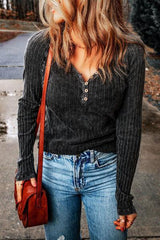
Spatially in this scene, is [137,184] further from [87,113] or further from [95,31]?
[95,31]

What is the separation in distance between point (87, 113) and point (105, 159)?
0.26m

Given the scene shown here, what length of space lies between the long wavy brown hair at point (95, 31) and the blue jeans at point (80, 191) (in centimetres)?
44

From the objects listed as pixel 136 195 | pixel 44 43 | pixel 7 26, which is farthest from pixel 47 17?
pixel 7 26

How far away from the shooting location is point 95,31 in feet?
4.74

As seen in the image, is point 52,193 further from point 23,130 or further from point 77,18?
point 77,18

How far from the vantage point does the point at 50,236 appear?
1.65m

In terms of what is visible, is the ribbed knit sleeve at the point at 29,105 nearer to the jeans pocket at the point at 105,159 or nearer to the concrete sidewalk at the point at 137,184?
the jeans pocket at the point at 105,159

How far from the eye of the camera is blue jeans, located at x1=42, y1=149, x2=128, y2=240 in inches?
60.2

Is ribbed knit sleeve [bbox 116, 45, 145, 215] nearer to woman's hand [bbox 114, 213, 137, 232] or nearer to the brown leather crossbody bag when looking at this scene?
woman's hand [bbox 114, 213, 137, 232]

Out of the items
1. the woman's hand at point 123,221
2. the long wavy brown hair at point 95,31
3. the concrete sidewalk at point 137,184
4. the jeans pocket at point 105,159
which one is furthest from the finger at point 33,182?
the concrete sidewalk at point 137,184

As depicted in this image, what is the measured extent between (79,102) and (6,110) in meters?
3.56

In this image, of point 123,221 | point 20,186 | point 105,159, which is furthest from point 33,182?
point 123,221

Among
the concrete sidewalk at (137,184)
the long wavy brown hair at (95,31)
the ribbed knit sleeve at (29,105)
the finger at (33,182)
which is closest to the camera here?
the long wavy brown hair at (95,31)

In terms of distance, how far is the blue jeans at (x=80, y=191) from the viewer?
60.2 inches
